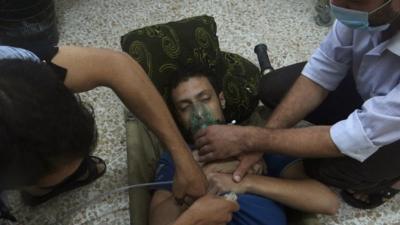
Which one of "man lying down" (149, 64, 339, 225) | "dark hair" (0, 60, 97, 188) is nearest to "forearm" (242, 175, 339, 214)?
"man lying down" (149, 64, 339, 225)

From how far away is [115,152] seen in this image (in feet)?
5.69

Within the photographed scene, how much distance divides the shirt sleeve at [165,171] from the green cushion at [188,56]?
0.31m

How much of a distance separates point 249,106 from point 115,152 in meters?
0.58

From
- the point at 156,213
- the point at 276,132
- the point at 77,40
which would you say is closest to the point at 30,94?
the point at 156,213

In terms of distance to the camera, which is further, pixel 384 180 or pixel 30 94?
pixel 384 180

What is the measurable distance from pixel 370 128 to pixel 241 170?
0.41 metres

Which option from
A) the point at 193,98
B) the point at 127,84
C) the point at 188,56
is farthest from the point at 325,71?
the point at 127,84

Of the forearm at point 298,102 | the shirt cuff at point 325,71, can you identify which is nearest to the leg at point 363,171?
the forearm at point 298,102

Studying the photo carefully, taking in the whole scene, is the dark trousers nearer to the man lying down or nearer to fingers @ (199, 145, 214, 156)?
the man lying down

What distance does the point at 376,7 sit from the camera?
102 cm

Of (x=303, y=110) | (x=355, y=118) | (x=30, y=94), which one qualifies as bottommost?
(x=303, y=110)

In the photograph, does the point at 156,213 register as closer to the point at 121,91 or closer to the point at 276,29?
the point at 121,91

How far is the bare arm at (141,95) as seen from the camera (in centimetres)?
121

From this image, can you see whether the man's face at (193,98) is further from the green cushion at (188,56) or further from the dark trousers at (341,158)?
the dark trousers at (341,158)
